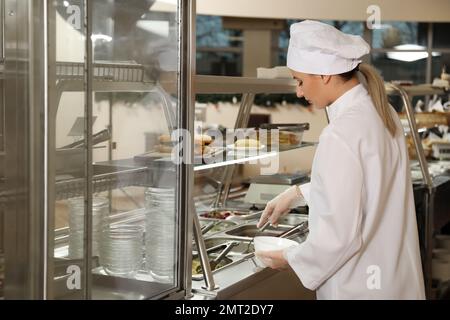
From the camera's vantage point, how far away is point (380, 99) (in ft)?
6.29

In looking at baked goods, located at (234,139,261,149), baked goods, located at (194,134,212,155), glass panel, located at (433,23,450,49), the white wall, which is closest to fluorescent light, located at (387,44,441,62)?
glass panel, located at (433,23,450,49)

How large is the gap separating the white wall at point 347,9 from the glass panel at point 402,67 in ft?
4.88

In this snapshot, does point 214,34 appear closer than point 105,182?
No

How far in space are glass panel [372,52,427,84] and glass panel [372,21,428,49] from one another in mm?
139

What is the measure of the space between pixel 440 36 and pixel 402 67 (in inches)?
21.8

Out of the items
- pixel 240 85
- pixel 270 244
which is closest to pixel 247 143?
pixel 240 85

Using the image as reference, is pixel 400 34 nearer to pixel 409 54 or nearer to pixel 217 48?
pixel 409 54

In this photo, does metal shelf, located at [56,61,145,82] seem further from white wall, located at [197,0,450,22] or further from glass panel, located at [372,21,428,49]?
glass panel, located at [372,21,428,49]

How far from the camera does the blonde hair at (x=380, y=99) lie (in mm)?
1903

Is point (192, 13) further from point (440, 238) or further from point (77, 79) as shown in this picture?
point (440, 238)

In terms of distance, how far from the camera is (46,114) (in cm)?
152

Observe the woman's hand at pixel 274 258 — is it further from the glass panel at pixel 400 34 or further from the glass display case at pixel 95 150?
the glass panel at pixel 400 34

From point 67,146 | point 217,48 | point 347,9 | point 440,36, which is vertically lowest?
point 67,146

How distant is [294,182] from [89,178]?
1.73m
